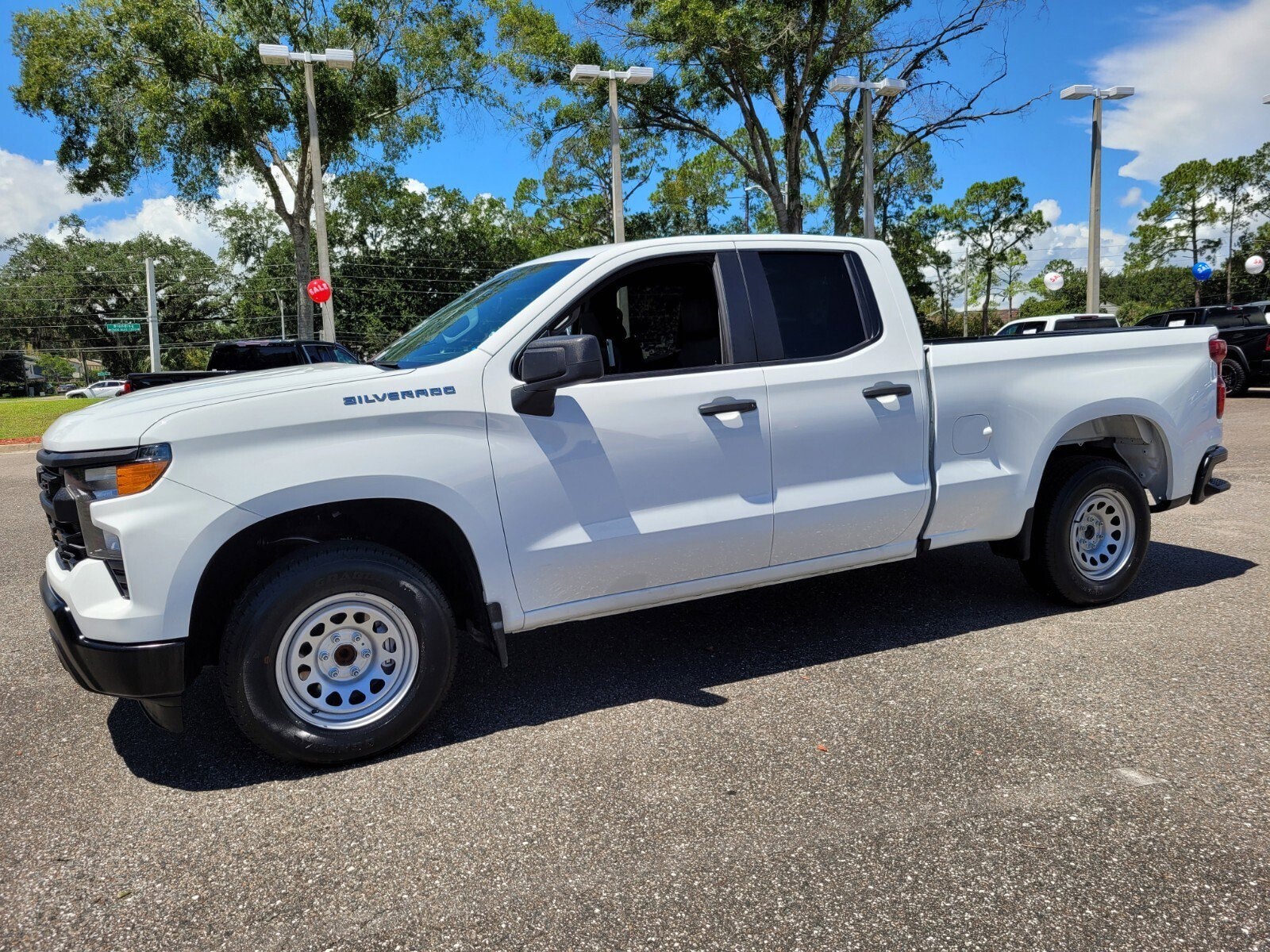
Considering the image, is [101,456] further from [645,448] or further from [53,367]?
[53,367]

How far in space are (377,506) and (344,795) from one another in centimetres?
104

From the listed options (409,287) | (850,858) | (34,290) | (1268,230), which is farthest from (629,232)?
(34,290)

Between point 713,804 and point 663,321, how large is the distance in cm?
212

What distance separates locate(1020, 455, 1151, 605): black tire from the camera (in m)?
4.81

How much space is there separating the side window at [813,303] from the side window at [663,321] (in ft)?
1.03

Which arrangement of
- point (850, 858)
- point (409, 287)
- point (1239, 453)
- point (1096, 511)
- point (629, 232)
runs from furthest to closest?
1. point (409, 287)
2. point (629, 232)
3. point (1239, 453)
4. point (1096, 511)
5. point (850, 858)

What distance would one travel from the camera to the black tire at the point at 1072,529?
15.8 ft

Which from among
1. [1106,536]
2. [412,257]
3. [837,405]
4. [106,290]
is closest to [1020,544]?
[1106,536]

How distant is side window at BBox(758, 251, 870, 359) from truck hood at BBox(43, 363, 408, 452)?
1736mm

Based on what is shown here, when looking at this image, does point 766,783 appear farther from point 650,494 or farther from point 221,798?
point 221,798

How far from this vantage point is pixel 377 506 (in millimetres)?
3449

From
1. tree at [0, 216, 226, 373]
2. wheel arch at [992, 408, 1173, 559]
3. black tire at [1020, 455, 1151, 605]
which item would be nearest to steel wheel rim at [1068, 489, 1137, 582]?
black tire at [1020, 455, 1151, 605]

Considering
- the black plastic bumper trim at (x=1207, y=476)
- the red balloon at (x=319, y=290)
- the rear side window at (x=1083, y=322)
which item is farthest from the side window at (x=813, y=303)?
the red balloon at (x=319, y=290)

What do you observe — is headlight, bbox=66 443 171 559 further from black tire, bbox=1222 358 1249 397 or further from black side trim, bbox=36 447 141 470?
black tire, bbox=1222 358 1249 397
